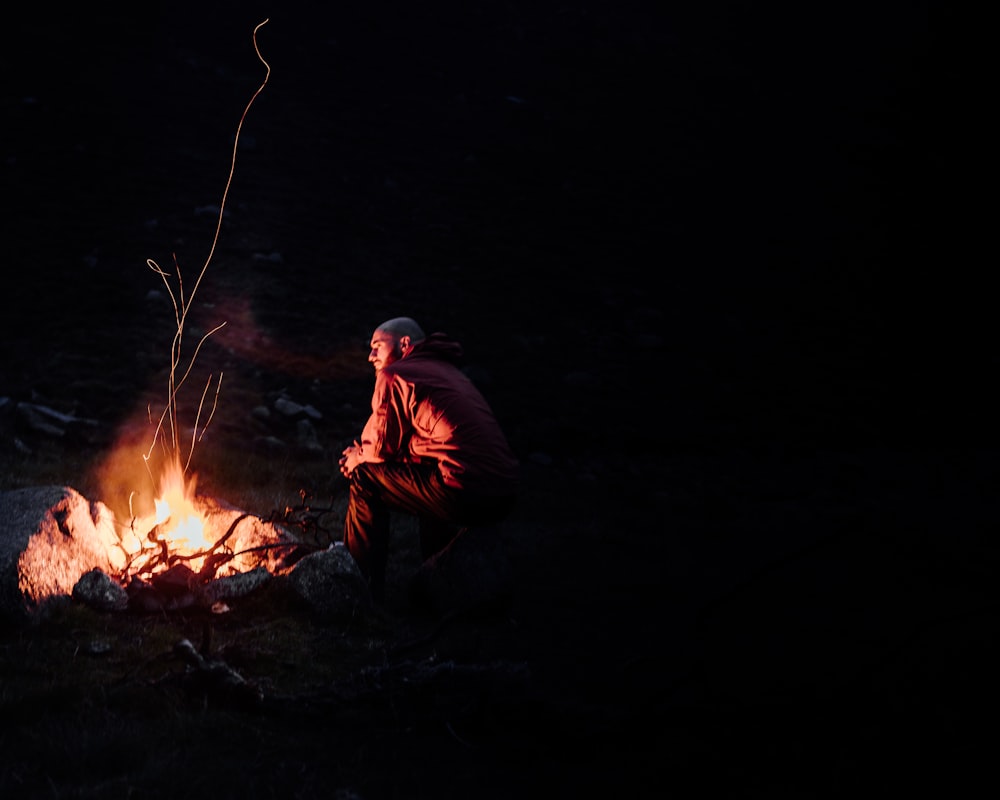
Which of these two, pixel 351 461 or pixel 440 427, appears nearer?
pixel 440 427

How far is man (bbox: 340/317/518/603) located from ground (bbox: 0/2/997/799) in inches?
23.3

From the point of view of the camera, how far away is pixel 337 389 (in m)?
9.38

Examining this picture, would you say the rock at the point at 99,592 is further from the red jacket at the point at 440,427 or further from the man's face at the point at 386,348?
the man's face at the point at 386,348

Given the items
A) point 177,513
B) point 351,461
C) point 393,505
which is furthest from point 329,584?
point 177,513

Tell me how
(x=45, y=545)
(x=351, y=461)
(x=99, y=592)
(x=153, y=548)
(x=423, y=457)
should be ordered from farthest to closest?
(x=351, y=461) < (x=423, y=457) < (x=153, y=548) < (x=99, y=592) < (x=45, y=545)

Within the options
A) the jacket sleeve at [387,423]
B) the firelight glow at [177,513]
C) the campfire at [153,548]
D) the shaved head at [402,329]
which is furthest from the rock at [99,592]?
the shaved head at [402,329]

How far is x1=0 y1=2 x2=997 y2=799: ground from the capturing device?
311 centimetres

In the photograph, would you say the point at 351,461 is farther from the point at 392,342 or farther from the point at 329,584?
the point at 329,584

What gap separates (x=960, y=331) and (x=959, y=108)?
28.8 ft

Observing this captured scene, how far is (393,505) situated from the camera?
4.92 metres

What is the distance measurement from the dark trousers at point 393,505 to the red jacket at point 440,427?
0.06 metres

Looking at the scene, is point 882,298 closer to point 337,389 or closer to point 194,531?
point 337,389

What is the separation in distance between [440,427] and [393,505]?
0.55 meters

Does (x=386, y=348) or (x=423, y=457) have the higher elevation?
(x=386, y=348)
